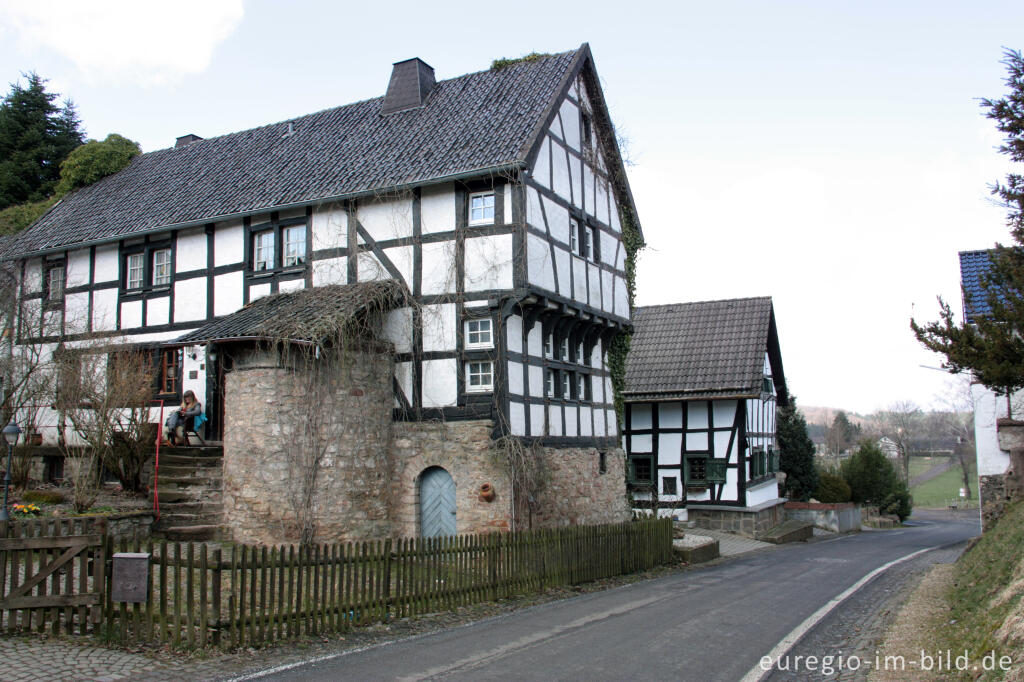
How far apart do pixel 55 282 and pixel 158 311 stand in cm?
440

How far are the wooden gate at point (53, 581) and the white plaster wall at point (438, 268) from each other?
9.22m

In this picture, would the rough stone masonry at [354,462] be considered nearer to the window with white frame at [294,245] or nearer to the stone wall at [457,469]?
the stone wall at [457,469]

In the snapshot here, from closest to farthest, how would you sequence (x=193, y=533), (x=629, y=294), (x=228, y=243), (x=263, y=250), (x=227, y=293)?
(x=193, y=533) → (x=263, y=250) → (x=227, y=293) → (x=228, y=243) → (x=629, y=294)

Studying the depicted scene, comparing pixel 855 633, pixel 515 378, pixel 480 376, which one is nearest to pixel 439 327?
pixel 480 376

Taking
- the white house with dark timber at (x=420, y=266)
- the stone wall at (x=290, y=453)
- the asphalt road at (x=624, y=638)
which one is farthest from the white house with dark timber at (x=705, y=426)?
the stone wall at (x=290, y=453)

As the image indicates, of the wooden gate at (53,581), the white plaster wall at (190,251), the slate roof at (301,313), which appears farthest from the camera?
the white plaster wall at (190,251)

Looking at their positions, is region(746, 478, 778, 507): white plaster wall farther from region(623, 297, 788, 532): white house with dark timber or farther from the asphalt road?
the asphalt road

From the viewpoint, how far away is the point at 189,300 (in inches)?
810

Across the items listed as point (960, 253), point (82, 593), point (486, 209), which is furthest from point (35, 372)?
point (960, 253)

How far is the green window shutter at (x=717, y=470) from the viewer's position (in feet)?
91.3

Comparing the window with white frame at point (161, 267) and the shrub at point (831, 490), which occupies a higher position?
the window with white frame at point (161, 267)

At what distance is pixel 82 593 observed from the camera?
932 centimetres

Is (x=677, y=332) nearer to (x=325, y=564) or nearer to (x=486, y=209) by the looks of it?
Result: (x=486, y=209)

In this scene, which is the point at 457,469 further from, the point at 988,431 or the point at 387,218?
the point at 988,431
